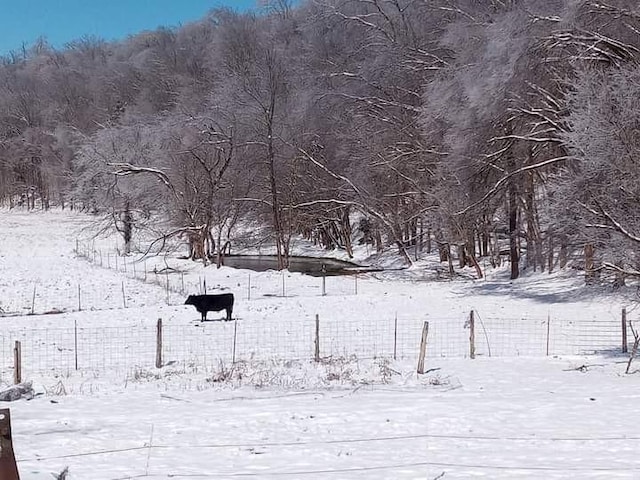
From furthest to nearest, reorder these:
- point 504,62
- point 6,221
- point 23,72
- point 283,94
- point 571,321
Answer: point 23,72
point 6,221
point 283,94
point 504,62
point 571,321

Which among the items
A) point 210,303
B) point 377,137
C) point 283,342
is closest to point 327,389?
point 283,342

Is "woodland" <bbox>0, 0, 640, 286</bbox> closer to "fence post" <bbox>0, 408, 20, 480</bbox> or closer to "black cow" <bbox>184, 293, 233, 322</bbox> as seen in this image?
"black cow" <bbox>184, 293, 233, 322</bbox>

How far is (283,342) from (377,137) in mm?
28020

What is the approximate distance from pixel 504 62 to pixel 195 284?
1667 centimetres

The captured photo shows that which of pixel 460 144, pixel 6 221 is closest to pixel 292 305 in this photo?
pixel 460 144

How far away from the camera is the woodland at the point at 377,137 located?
22.3 meters

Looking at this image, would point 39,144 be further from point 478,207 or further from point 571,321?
point 571,321

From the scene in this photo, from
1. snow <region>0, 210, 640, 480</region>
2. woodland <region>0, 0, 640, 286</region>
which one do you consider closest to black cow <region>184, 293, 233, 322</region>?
snow <region>0, 210, 640, 480</region>

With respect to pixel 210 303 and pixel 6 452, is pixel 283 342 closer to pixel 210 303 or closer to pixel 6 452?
pixel 210 303

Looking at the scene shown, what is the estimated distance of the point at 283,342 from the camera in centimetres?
1716

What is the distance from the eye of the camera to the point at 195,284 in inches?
1267

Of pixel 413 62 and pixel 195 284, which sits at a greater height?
pixel 413 62

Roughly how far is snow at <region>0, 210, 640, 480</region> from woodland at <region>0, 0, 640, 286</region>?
273cm

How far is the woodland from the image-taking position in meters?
22.3
